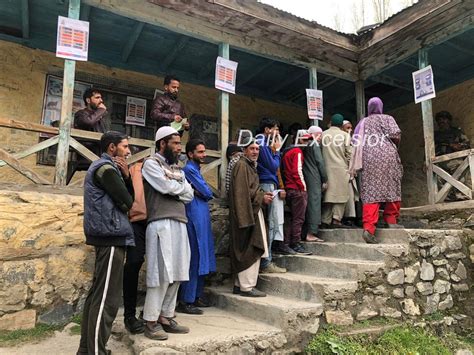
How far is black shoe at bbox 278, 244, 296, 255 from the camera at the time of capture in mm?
4500

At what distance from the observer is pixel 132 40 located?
5836 mm

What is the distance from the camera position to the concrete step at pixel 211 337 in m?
2.78

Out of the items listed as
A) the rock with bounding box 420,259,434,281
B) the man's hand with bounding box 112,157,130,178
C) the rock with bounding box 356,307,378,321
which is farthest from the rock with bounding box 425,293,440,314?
the man's hand with bounding box 112,157,130,178

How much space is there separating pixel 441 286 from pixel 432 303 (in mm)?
236

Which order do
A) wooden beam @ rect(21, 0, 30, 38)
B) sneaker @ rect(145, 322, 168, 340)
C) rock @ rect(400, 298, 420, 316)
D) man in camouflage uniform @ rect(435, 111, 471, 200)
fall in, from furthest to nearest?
1. man in camouflage uniform @ rect(435, 111, 471, 200)
2. wooden beam @ rect(21, 0, 30, 38)
3. rock @ rect(400, 298, 420, 316)
4. sneaker @ rect(145, 322, 168, 340)

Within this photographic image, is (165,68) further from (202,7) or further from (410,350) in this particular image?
(410,350)

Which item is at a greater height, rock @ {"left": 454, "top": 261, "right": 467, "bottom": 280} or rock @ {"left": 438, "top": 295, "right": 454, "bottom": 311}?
rock @ {"left": 454, "top": 261, "right": 467, "bottom": 280}

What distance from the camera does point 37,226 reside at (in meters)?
3.81

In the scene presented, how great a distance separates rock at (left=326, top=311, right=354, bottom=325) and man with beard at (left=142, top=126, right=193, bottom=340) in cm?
133

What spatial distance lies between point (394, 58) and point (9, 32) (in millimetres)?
6177

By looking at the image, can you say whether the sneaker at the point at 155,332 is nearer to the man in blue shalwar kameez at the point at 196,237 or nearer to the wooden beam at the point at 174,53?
the man in blue shalwar kameez at the point at 196,237

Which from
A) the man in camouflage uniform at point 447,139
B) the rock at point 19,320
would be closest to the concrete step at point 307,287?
the rock at point 19,320

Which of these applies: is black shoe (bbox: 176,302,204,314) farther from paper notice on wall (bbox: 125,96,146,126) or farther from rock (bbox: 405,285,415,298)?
paper notice on wall (bbox: 125,96,146,126)

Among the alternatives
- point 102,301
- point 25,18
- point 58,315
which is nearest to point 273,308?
point 102,301
